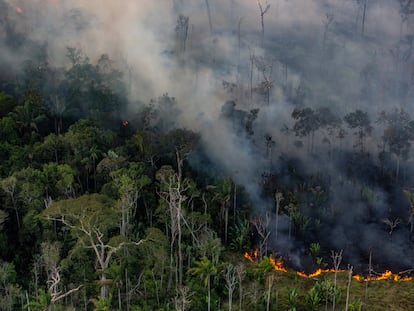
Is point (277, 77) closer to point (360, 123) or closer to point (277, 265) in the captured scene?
point (360, 123)

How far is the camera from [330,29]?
95.0m

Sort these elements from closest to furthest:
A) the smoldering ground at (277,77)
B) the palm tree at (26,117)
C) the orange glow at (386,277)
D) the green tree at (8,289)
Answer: the green tree at (8,289) < the orange glow at (386,277) < the palm tree at (26,117) < the smoldering ground at (277,77)

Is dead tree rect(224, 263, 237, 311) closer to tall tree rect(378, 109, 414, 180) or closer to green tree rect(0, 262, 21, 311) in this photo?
green tree rect(0, 262, 21, 311)

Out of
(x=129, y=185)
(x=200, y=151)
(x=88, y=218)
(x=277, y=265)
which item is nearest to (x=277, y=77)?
(x=200, y=151)

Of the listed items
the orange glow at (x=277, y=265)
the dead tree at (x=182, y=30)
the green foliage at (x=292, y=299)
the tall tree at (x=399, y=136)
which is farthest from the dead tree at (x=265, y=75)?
the green foliage at (x=292, y=299)

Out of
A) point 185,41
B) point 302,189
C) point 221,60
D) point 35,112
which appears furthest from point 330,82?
point 35,112

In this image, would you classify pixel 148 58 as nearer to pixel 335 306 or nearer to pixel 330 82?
pixel 330 82

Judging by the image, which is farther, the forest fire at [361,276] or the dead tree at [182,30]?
the dead tree at [182,30]

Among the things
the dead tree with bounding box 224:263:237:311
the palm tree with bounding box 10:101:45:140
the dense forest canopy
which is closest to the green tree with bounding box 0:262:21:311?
the dense forest canopy

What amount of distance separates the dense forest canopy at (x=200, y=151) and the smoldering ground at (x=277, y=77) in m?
0.28

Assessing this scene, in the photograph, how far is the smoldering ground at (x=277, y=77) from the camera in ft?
184

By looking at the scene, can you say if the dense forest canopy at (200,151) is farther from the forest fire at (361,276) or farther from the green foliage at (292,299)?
the forest fire at (361,276)

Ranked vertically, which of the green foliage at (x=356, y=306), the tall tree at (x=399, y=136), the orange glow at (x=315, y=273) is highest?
the tall tree at (x=399, y=136)

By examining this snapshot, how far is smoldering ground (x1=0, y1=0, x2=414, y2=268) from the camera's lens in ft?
184
